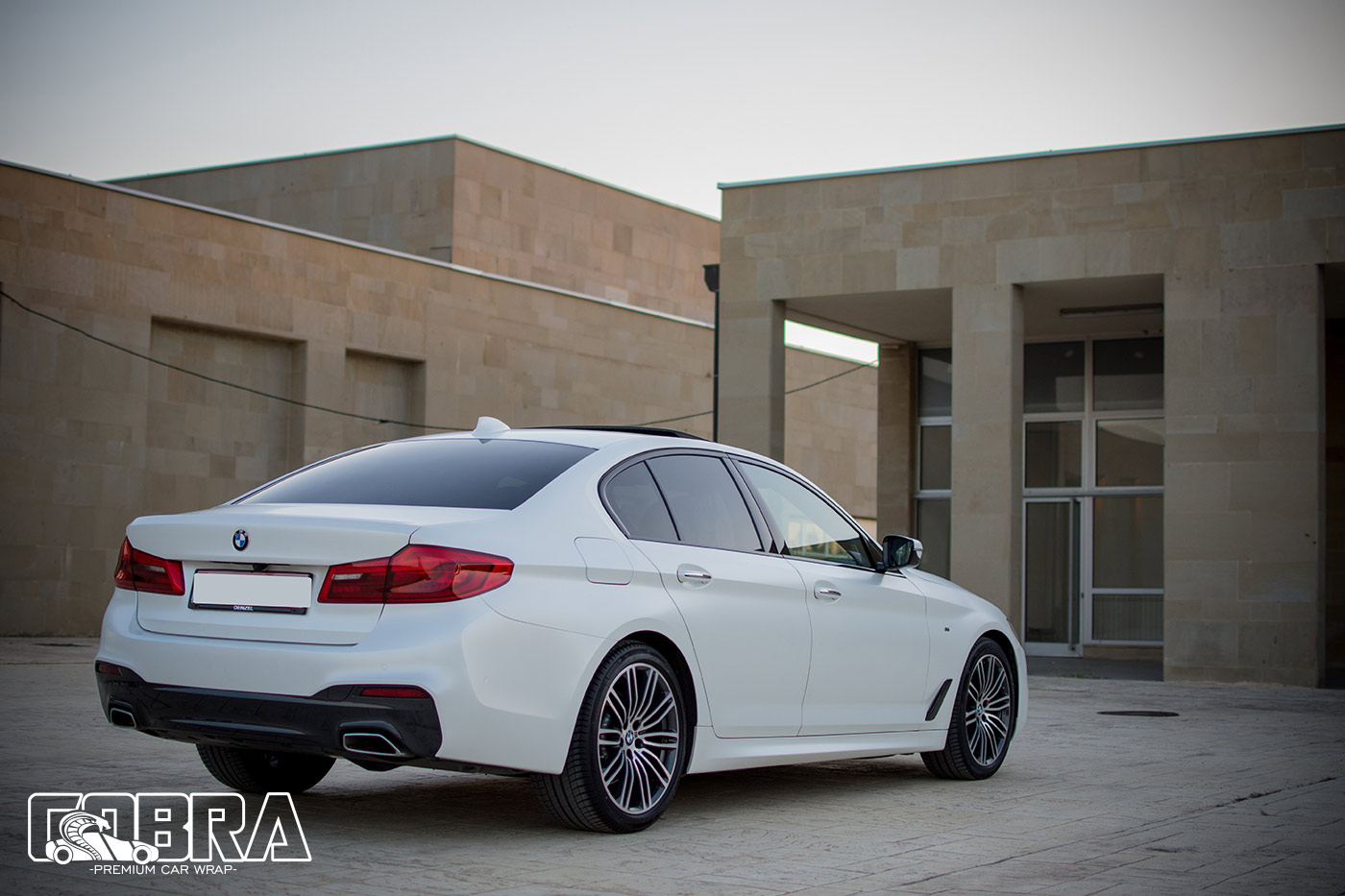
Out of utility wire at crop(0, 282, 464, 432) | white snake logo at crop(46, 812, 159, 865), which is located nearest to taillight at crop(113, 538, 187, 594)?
white snake logo at crop(46, 812, 159, 865)

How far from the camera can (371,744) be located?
16.7 feet

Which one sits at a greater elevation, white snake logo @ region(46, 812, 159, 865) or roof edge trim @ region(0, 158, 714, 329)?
roof edge trim @ region(0, 158, 714, 329)

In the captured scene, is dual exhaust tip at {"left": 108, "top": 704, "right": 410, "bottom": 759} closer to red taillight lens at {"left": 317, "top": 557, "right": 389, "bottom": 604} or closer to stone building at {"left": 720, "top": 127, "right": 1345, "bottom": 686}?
red taillight lens at {"left": 317, "top": 557, "right": 389, "bottom": 604}

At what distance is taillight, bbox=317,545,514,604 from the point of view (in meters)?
5.15

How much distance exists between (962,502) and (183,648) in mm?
14679

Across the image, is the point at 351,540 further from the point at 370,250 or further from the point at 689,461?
the point at 370,250

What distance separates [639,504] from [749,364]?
14539 millimetres

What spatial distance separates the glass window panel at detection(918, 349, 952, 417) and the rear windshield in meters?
18.1

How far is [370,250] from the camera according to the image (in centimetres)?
2864

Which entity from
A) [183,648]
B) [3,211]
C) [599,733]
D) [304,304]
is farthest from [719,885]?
[304,304]

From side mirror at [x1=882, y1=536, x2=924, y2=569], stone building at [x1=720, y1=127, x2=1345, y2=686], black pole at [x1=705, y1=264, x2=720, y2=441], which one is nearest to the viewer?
side mirror at [x1=882, y1=536, x2=924, y2=569]

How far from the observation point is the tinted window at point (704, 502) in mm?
6402

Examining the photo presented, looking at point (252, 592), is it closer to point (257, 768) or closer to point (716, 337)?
point (257, 768)

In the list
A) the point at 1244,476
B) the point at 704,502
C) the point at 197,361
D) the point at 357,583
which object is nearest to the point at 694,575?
the point at 704,502
